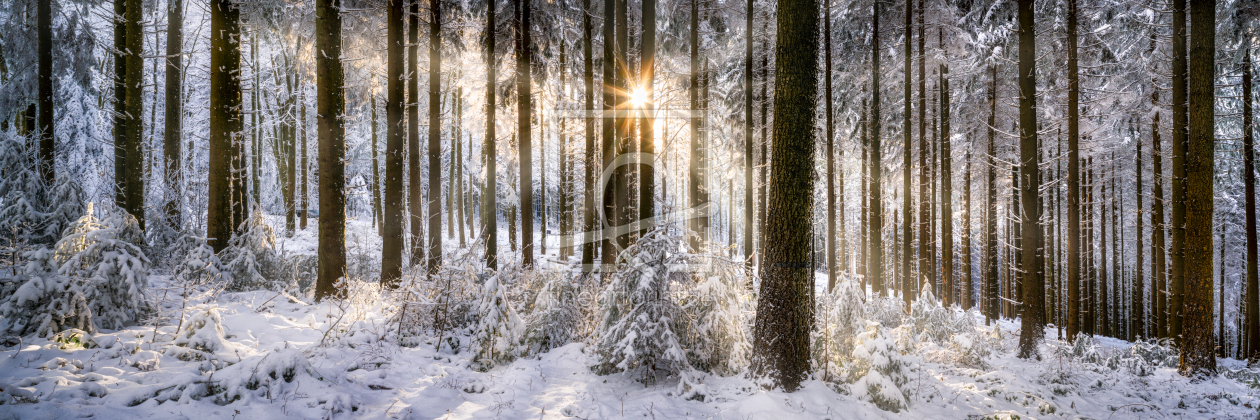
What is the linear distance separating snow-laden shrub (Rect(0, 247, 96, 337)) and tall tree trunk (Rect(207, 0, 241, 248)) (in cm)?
417

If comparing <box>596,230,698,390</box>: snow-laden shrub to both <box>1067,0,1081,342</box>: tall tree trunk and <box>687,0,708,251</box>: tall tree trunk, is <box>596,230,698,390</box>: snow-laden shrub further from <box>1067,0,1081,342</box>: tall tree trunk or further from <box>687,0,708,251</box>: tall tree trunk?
<box>1067,0,1081,342</box>: tall tree trunk

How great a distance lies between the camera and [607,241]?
1020 cm

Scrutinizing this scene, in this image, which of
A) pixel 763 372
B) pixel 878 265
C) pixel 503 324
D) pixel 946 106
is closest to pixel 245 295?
pixel 503 324

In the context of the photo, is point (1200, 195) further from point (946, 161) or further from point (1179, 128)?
point (946, 161)

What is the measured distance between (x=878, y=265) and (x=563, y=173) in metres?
12.8

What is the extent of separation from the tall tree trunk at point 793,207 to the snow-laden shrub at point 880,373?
26.3 inches

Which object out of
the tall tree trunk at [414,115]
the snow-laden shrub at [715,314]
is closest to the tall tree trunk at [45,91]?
the tall tree trunk at [414,115]

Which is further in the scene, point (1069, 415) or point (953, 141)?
point (953, 141)

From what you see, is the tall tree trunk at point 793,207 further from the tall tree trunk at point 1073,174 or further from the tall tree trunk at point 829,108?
the tall tree trunk at point 1073,174

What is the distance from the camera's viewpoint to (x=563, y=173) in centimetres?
2034

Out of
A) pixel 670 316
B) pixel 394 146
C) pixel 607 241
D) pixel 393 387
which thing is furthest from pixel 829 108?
pixel 393 387

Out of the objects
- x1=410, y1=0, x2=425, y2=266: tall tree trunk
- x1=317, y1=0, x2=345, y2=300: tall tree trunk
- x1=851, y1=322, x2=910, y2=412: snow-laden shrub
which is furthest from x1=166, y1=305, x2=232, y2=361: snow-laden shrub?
x1=851, y1=322, x2=910, y2=412: snow-laden shrub

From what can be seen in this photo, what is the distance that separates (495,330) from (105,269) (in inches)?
173

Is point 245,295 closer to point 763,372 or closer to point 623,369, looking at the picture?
point 623,369
